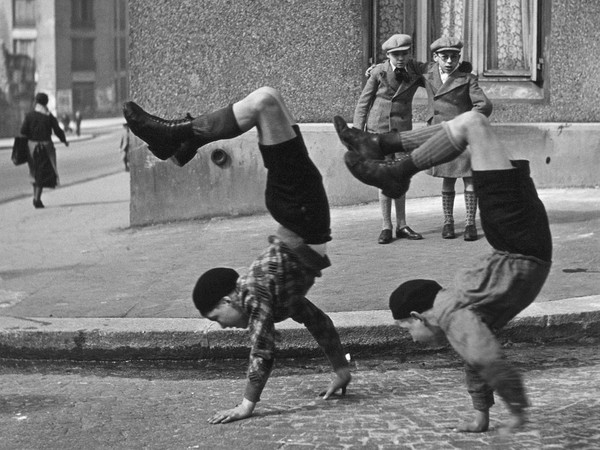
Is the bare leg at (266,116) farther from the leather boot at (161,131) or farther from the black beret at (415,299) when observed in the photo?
the black beret at (415,299)

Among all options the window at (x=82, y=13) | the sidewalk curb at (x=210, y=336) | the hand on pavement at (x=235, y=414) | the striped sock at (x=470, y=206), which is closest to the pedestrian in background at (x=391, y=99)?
the striped sock at (x=470, y=206)

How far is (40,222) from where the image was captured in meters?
13.4

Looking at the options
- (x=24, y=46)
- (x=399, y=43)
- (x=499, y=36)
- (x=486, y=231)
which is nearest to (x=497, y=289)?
(x=486, y=231)

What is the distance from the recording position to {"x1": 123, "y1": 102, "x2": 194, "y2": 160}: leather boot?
4516mm

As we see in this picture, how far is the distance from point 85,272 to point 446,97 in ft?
10.4

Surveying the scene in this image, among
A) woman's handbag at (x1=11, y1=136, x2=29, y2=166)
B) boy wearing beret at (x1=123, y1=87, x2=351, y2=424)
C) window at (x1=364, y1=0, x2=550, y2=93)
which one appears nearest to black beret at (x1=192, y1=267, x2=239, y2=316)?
boy wearing beret at (x1=123, y1=87, x2=351, y2=424)

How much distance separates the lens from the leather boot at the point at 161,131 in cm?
452

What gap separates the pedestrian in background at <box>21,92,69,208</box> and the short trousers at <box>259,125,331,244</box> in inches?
428

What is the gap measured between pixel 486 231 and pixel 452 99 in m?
4.46

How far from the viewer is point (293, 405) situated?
5082mm

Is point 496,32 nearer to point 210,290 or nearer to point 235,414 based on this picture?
point 210,290

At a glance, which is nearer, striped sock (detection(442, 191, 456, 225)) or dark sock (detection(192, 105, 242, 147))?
dark sock (detection(192, 105, 242, 147))

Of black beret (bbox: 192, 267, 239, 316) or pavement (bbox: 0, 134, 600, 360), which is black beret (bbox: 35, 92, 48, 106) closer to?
pavement (bbox: 0, 134, 600, 360)

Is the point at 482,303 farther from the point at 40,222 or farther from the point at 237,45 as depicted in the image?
the point at 40,222
